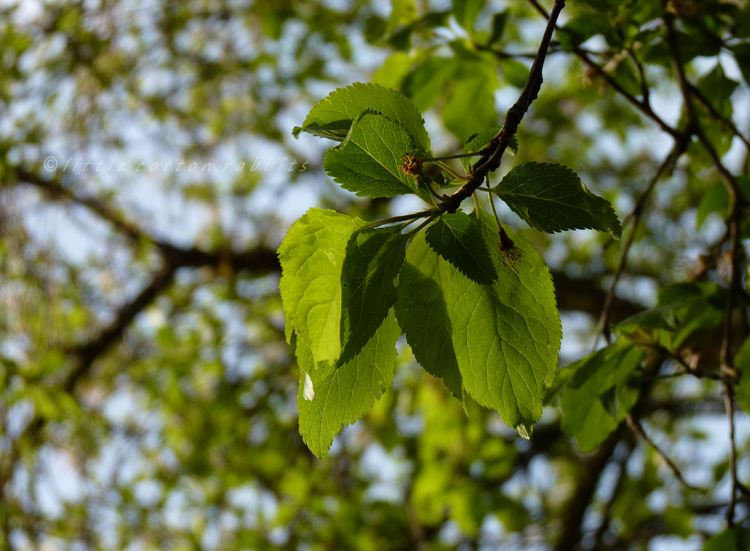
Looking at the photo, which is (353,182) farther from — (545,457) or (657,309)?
(545,457)

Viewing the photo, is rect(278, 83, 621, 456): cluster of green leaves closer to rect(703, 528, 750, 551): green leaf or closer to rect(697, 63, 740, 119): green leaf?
rect(703, 528, 750, 551): green leaf

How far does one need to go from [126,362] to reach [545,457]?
270cm

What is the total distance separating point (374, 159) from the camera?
724mm

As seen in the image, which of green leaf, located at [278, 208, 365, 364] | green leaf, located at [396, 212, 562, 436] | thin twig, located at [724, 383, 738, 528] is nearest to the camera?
green leaf, located at [278, 208, 365, 364]

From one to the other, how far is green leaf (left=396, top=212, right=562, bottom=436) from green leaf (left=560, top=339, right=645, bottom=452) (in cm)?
30

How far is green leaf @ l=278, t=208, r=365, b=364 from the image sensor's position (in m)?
0.66

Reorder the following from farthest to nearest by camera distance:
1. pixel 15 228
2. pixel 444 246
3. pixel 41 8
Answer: pixel 41 8
pixel 15 228
pixel 444 246

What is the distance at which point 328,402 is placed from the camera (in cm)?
77

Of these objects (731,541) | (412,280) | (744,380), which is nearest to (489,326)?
(412,280)

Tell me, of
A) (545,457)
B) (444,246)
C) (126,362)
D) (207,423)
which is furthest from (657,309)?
(126,362)

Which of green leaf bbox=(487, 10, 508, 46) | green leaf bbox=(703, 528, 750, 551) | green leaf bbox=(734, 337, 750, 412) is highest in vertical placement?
green leaf bbox=(487, 10, 508, 46)

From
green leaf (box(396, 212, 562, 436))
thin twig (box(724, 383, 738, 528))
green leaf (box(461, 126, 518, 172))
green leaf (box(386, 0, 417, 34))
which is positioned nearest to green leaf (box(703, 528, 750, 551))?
thin twig (box(724, 383, 738, 528))

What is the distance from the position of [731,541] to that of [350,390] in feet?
2.59

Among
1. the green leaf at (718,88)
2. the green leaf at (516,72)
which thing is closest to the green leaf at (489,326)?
the green leaf at (516,72)
